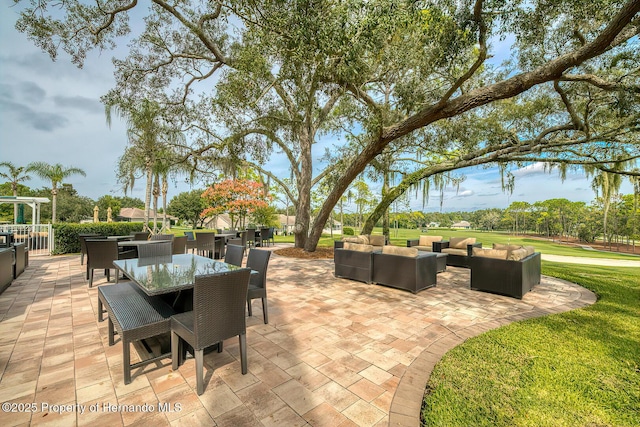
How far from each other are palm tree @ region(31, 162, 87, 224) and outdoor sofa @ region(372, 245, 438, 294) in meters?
18.5

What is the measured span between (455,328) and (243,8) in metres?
5.29

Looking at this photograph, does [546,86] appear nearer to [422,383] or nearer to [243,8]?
[243,8]

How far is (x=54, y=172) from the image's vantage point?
50.2ft

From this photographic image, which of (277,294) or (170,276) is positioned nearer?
(170,276)

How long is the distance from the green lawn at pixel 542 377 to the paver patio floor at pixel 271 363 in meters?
0.21

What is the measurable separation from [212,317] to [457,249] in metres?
7.46

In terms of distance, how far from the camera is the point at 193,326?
78.8 inches

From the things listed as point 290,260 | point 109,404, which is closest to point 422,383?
point 109,404

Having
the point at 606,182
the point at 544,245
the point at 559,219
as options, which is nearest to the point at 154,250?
the point at 606,182

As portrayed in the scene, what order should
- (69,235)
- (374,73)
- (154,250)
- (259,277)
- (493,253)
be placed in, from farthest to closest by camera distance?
(69,235), (374,73), (493,253), (154,250), (259,277)

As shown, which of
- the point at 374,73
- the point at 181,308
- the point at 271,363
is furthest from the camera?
the point at 374,73

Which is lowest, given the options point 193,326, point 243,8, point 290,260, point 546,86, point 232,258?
point 290,260

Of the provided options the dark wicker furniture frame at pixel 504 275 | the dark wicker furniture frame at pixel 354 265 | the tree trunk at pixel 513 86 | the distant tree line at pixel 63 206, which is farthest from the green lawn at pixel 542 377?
the distant tree line at pixel 63 206

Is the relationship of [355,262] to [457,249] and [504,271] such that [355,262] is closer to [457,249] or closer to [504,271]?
[504,271]
